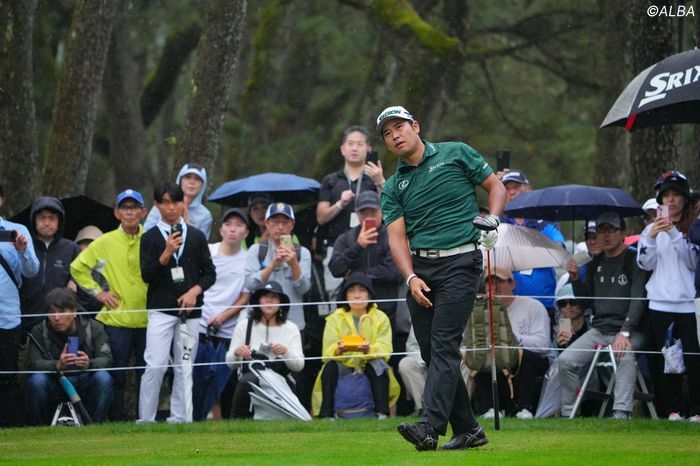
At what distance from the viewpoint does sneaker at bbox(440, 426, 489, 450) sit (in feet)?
31.8

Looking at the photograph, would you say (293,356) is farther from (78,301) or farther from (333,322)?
(78,301)

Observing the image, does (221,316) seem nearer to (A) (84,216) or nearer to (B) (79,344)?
(B) (79,344)

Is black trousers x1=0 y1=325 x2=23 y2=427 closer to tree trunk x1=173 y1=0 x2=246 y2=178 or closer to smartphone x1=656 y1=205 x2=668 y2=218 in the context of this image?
smartphone x1=656 y1=205 x2=668 y2=218

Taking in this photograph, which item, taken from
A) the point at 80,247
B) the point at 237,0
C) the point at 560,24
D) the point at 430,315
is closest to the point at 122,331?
the point at 80,247

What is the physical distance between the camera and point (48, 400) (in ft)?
45.1

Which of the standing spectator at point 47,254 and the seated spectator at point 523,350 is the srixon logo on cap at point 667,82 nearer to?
the seated spectator at point 523,350

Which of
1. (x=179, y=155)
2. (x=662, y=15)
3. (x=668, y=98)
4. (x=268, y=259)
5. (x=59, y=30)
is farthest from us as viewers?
(x=59, y=30)

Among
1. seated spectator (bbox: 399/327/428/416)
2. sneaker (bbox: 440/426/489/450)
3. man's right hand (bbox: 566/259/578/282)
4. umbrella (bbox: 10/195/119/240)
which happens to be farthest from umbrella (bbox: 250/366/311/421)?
sneaker (bbox: 440/426/489/450)

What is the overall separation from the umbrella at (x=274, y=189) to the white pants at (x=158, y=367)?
2.59m

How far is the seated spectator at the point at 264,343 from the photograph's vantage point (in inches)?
553

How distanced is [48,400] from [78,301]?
1135 mm

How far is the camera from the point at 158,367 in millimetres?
13719

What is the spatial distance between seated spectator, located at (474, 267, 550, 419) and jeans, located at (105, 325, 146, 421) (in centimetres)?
339

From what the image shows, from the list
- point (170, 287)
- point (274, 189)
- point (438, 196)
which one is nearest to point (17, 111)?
point (274, 189)
